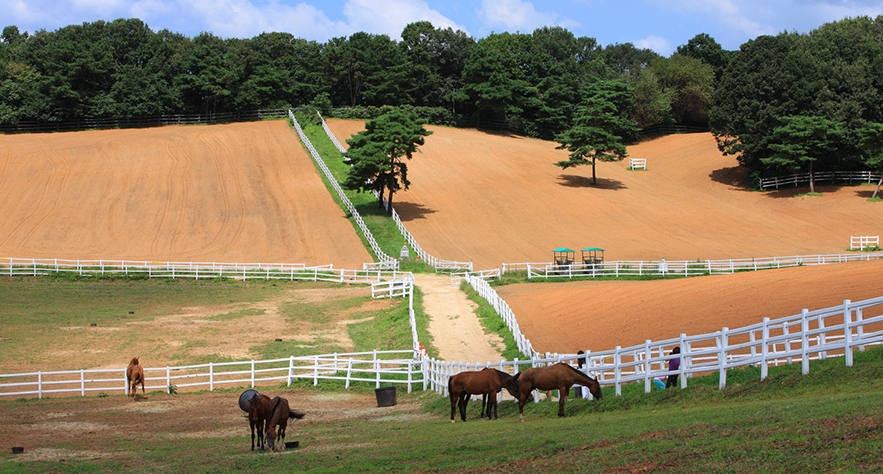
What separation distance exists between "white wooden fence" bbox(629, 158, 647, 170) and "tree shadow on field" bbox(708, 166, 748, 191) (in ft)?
24.9

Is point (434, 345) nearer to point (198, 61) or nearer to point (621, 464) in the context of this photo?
point (621, 464)

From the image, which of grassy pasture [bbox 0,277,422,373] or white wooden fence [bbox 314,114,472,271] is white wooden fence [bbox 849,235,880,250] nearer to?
white wooden fence [bbox 314,114,472,271]

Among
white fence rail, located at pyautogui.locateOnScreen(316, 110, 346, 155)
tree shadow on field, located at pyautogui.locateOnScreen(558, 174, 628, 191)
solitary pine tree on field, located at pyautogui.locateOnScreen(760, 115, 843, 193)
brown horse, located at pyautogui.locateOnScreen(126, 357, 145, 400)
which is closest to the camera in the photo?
brown horse, located at pyautogui.locateOnScreen(126, 357, 145, 400)

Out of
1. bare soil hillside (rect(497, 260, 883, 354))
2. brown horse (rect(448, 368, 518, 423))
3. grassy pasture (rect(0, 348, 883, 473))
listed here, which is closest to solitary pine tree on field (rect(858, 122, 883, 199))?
bare soil hillside (rect(497, 260, 883, 354))

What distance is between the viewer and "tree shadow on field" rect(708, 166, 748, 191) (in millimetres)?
73875

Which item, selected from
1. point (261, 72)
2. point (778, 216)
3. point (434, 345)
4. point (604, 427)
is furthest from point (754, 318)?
point (261, 72)

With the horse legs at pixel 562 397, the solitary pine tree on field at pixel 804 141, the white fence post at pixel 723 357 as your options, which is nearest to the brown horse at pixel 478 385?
the horse legs at pixel 562 397

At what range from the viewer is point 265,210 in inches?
2338

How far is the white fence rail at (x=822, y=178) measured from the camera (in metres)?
68.6

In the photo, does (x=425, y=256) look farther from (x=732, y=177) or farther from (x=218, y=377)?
(x=732, y=177)

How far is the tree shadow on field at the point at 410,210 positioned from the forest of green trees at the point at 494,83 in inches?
836

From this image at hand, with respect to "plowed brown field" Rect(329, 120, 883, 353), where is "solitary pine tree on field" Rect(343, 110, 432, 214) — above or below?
above

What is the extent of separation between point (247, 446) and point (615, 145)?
60808mm

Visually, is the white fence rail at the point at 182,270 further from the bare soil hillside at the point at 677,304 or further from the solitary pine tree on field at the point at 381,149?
the solitary pine tree on field at the point at 381,149
